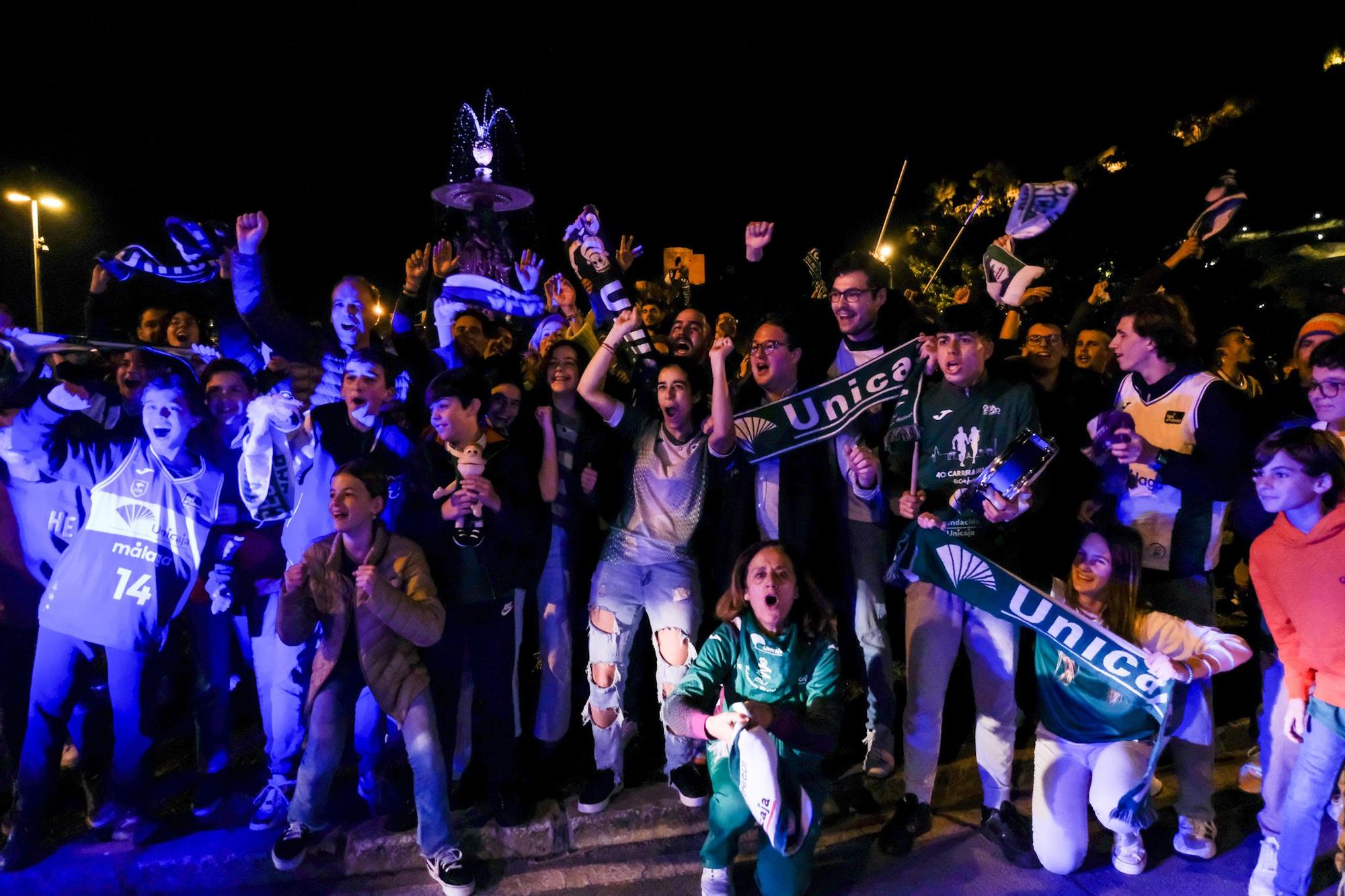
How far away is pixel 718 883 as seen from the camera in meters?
3.21

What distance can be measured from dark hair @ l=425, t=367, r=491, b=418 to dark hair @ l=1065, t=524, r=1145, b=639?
2915mm

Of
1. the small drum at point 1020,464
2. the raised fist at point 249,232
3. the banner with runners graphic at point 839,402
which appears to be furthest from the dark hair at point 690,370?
the raised fist at point 249,232

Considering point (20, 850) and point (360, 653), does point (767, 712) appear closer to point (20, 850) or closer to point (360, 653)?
point (360, 653)

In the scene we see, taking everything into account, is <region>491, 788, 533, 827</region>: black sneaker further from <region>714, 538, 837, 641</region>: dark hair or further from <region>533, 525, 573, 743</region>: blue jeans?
<region>714, 538, 837, 641</region>: dark hair

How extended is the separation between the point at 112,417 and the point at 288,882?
2276mm

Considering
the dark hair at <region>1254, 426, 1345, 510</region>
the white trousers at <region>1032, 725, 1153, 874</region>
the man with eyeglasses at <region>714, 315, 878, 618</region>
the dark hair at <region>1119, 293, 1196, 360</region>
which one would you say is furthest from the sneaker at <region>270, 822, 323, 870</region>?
the dark hair at <region>1119, 293, 1196, 360</region>

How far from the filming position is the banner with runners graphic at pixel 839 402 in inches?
149

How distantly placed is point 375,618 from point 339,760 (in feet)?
2.05

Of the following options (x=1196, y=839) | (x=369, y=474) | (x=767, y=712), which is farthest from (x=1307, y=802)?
(x=369, y=474)

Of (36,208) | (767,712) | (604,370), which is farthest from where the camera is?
(36,208)

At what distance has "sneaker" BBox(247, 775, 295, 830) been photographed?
3551 mm

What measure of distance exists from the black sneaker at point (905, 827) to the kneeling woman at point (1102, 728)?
49 cm

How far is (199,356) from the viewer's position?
4.77 meters

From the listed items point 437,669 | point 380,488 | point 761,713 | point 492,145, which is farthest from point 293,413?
point 492,145
